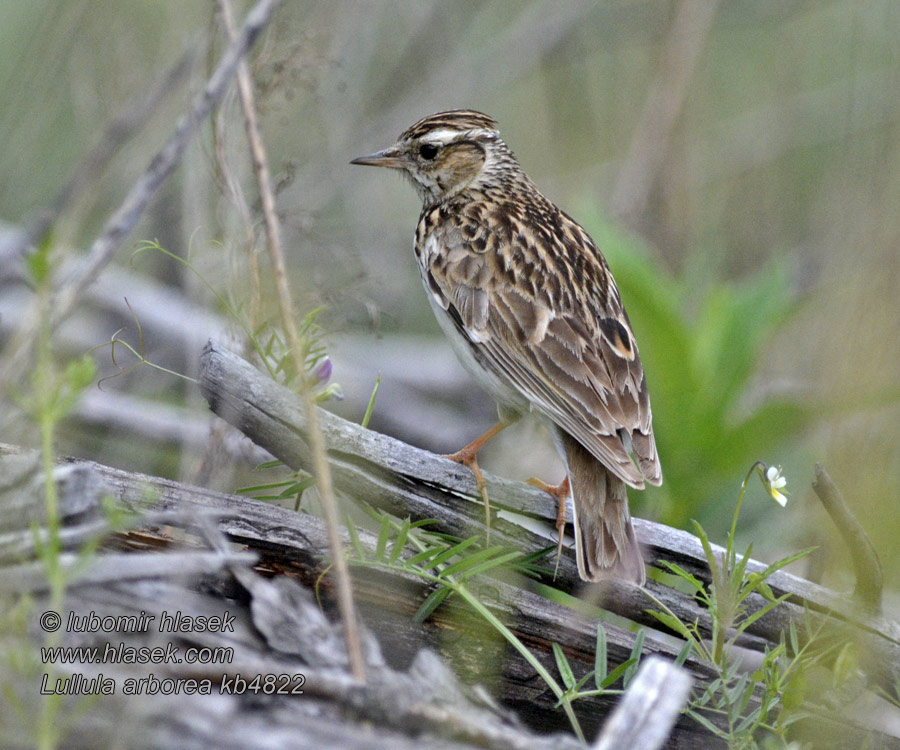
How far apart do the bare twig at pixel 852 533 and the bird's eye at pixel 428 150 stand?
10.1ft

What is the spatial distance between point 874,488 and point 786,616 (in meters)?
0.80

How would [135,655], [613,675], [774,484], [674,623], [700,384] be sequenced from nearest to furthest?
[135,655], [613,675], [674,623], [774,484], [700,384]

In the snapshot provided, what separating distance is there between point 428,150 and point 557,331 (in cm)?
156

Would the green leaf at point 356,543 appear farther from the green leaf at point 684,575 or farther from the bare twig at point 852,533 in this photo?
the bare twig at point 852,533

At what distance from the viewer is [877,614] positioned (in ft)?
11.0

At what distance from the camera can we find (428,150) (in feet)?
18.0

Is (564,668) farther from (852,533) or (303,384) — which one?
(303,384)

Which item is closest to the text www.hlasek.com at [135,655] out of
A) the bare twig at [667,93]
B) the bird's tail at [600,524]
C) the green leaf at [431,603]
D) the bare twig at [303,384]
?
the bare twig at [303,384]

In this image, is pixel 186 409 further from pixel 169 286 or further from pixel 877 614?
pixel 877 614

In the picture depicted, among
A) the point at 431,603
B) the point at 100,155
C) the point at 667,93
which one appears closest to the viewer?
the point at 100,155

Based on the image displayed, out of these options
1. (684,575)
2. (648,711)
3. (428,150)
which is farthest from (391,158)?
(648,711)

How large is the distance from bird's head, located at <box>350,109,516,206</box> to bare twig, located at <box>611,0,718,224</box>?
9.92 ft

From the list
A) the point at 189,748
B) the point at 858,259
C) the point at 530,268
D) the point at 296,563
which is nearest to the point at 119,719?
the point at 189,748

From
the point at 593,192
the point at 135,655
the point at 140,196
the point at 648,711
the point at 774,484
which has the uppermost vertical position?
the point at 593,192
